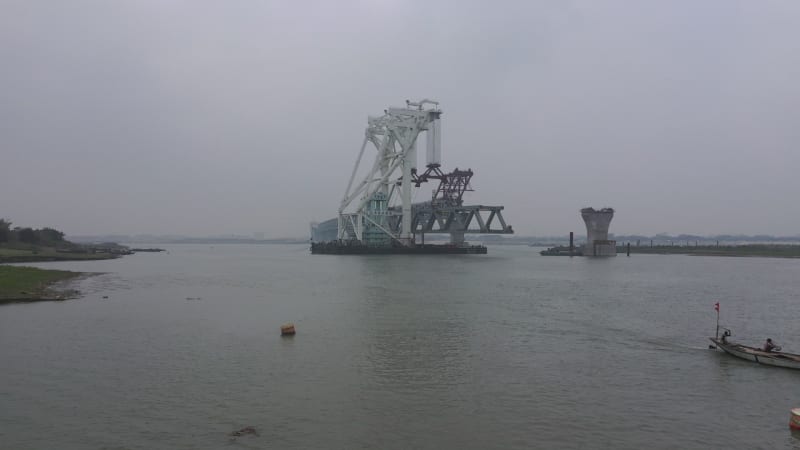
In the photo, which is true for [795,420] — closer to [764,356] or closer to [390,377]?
[764,356]

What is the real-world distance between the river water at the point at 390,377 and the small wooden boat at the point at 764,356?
40 cm

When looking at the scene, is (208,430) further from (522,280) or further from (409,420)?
(522,280)

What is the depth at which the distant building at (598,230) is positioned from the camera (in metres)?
110

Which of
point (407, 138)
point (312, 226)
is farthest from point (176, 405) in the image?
point (312, 226)

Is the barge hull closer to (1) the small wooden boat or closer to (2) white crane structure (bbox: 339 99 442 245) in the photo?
(2) white crane structure (bbox: 339 99 442 245)

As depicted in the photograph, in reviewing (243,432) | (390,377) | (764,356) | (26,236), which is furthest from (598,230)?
(26,236)

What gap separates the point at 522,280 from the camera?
53594mm

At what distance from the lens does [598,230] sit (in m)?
111

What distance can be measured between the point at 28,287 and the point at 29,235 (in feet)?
278

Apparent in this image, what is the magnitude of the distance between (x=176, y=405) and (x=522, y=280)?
142 feet

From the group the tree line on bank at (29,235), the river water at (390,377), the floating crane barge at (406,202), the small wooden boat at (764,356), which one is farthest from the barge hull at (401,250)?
the small wooden boat at (764,356)

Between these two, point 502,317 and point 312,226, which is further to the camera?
point 312,226

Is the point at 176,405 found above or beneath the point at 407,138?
beneath

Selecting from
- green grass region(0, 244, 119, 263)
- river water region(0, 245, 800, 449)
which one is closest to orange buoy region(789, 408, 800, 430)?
river water region(0, 245, 800, 449)
